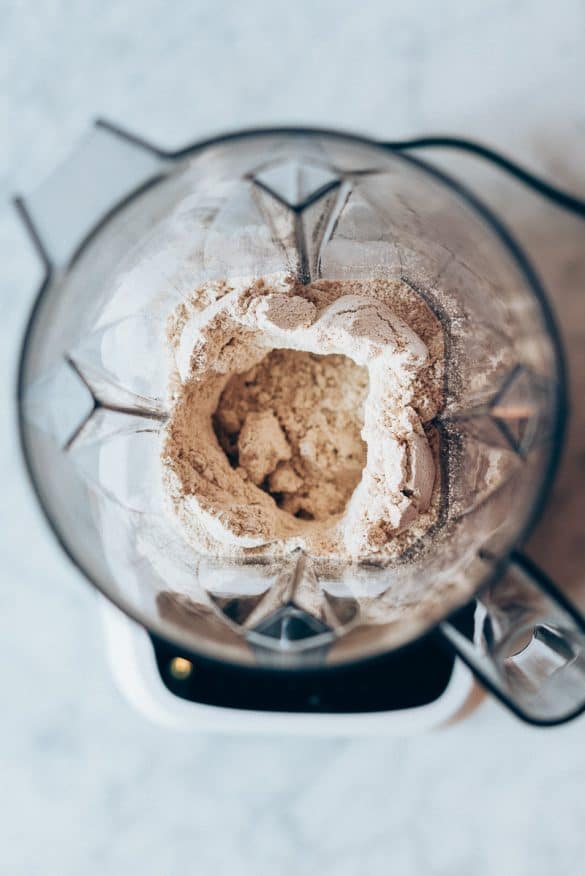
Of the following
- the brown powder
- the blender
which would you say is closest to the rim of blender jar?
the blender

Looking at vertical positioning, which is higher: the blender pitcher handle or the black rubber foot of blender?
the blender pitcher handle

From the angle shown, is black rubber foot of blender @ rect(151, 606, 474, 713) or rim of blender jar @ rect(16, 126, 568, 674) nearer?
rim of blender jar @ rect(16, 126, 568, 674)

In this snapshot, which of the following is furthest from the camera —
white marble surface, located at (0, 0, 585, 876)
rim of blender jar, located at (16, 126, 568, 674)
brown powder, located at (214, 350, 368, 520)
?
white marble surface, located at (0, 0, 585, 876)

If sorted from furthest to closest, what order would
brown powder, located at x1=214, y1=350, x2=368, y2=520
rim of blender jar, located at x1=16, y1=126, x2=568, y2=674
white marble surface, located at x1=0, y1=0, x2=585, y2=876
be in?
white marble surface, located at x1=0, y1=0, x2=585, y2=876 → brown powder, located at x1=214, y1=350, x2=368, y2=520 → rim of blender jar, located at x1=16, y1=126, x2=568, y2=674

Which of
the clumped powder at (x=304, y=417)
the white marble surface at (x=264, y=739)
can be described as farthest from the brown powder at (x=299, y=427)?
the white marble surface at (x=264, y=739)

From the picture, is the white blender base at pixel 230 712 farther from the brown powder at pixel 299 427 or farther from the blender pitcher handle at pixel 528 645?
the brown powder at pixel 299 427

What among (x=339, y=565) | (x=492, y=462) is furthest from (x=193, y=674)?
(x=492, y=462)

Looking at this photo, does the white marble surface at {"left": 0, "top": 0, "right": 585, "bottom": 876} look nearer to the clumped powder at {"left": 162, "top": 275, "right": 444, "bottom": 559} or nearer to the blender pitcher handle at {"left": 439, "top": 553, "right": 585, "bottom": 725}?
the blender pitcher handle at {"left": 439, "top": 553, "right": 585, "bottom": 725}
